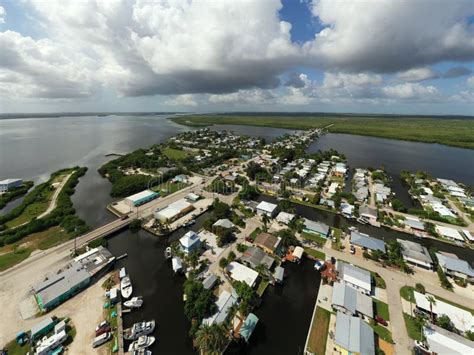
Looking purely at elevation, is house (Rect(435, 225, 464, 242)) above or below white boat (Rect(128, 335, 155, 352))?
above

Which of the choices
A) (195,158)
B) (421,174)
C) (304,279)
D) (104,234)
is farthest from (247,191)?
(421,174)

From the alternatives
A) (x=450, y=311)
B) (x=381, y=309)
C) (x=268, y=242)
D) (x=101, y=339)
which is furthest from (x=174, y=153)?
(x=450, y=311)

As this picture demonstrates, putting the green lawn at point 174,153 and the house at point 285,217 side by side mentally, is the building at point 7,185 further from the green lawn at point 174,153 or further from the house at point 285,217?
the house at point 285,217

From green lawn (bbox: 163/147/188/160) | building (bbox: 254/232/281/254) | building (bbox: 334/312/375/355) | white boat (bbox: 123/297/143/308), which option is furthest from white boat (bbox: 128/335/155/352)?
green lawn (bbox: 163/147/188/160)

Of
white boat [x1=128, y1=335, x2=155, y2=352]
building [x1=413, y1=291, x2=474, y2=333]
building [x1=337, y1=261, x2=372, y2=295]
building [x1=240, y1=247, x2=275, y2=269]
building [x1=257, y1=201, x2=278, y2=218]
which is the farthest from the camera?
building [x1=257, y1=201, x2=278, y2=218]

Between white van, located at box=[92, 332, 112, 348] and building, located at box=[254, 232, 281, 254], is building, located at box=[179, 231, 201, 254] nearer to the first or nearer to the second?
building, located at box=[254, 232, 281, 254]

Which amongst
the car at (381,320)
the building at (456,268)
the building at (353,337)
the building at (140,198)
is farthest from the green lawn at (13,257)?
the building at (456,268)
